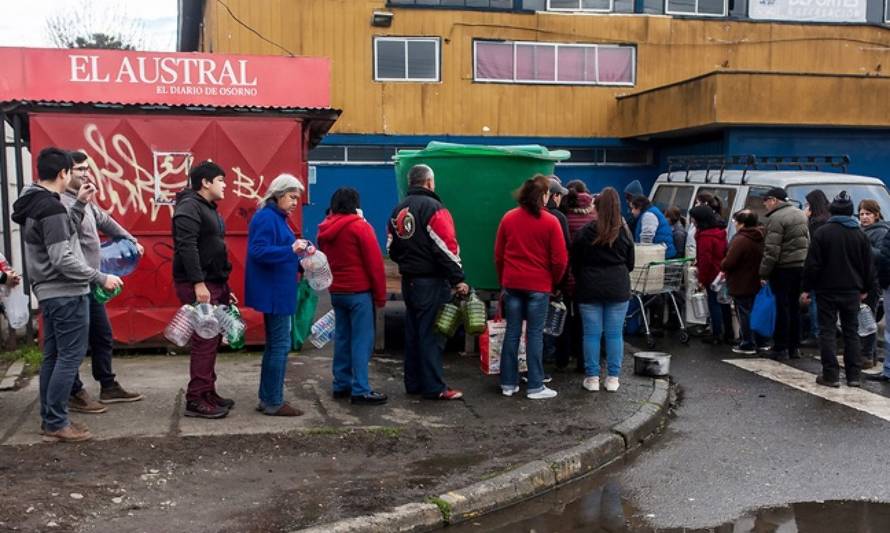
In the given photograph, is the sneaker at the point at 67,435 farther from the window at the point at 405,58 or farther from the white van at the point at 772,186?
the window at the point at 405,58

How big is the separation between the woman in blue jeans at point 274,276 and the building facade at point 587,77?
1249cm

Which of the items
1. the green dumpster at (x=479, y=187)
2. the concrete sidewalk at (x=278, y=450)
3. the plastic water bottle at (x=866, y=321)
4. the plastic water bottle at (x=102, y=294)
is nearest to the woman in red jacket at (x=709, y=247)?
the plastic water bottle at (x=866, y=321)

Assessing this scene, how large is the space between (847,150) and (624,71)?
5389 millimetres

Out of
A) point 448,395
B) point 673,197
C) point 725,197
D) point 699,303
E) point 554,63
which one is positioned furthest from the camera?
point 554,63

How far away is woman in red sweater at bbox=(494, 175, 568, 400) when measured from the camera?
7.13m

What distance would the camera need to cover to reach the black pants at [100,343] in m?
6.77

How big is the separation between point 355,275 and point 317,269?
31cm

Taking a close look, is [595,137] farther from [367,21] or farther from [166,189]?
[166,189]

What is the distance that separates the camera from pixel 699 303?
10797mm

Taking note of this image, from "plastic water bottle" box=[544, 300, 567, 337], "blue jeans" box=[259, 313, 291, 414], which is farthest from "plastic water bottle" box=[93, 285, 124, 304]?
"plastic water bottle" box=[544, 300, 567, 337]

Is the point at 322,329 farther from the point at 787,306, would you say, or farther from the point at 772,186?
the point at 772,186

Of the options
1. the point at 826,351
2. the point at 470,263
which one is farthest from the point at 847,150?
the point at 470,263

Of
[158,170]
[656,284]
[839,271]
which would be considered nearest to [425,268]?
[158,170]

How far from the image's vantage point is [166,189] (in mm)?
8789
